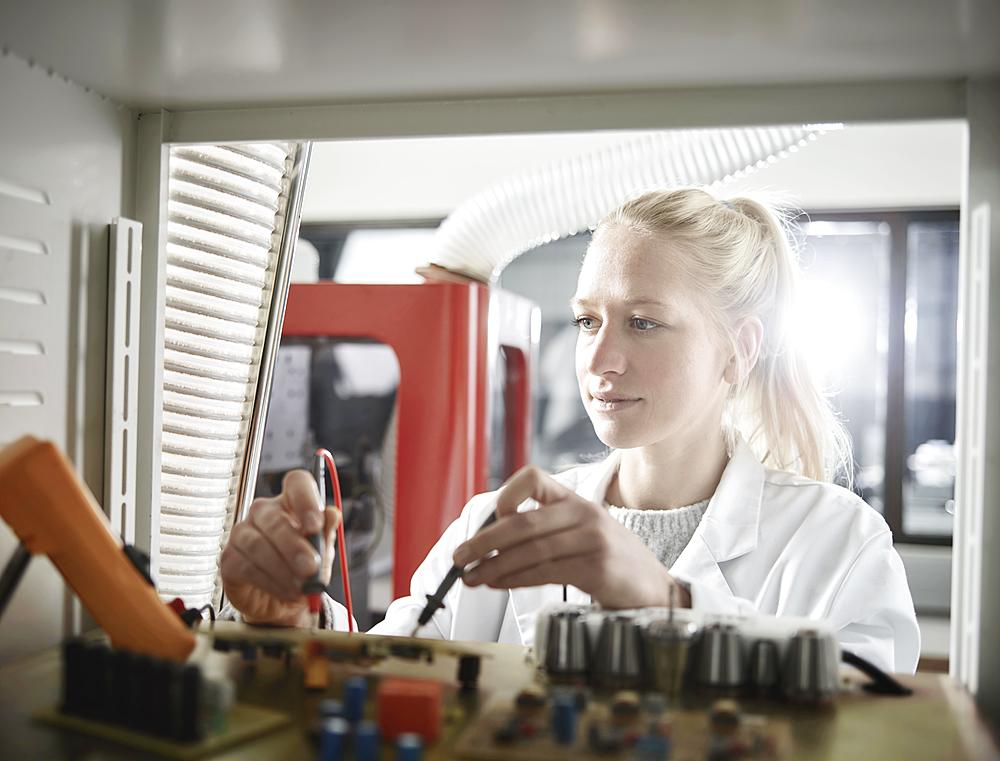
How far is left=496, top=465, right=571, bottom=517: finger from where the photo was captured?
921mm

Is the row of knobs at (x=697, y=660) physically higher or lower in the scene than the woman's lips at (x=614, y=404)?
lower

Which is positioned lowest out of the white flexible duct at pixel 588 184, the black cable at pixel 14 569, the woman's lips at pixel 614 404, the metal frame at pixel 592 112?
the black cable at pixel 14 569

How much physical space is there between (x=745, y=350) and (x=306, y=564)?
3.45 feet

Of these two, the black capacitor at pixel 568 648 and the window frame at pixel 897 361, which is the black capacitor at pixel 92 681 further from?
the window frame at pixel 897 361

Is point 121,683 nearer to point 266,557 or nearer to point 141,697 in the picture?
point 141,697

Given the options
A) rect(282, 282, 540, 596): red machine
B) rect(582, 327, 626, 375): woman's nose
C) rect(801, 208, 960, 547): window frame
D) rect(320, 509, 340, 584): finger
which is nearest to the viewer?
rect(320, 509, 340, 584): finger

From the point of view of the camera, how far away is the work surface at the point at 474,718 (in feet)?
2.10

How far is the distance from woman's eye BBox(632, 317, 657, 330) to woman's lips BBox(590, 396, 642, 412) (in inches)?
4.8

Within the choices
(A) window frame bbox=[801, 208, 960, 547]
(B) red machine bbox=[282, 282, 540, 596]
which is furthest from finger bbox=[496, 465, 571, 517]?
(A) window frame bbox=[801, 208, 960, 547]

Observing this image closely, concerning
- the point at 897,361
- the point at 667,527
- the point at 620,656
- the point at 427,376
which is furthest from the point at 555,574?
the point at 897,361

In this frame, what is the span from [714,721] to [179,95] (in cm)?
80

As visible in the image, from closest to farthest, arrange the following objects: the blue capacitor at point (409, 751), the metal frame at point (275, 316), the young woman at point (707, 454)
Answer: the blue capacitor at point (409, 751), the metal frame at point (275, 316), the young woman at point (707, 454)

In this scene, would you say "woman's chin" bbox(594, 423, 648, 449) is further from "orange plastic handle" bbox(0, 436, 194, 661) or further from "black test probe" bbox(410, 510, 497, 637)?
"orange plastic handle" bbox(0, 436, 194, 661)

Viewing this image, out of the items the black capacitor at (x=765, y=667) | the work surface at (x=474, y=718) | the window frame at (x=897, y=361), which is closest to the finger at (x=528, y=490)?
the work surface at (x=474, y=718)
